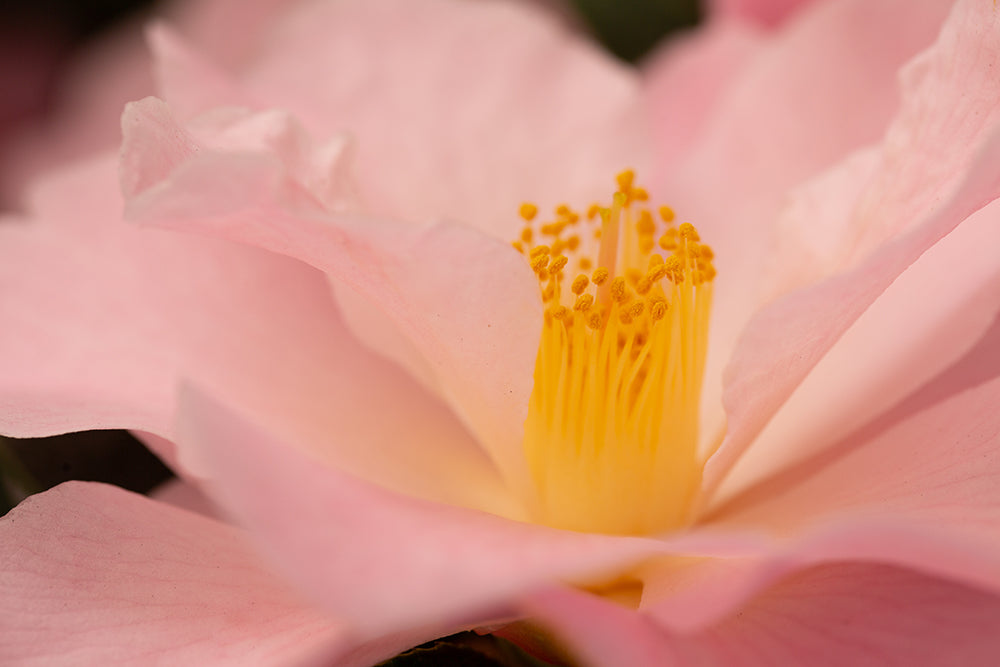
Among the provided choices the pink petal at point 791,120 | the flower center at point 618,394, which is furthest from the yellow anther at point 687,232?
the pink petal at point 791,120

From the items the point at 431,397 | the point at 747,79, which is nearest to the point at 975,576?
the point at 431,397

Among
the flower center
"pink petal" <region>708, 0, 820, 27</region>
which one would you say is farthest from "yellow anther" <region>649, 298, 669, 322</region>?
"pink petal" <region>708, 0, 820, 27</region>

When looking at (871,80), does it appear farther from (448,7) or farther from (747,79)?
(448,7)

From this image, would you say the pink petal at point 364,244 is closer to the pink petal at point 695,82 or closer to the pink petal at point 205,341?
the pink petal at point 205,341

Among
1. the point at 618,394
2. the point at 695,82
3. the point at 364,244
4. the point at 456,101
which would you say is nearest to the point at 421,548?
the point at 364,244

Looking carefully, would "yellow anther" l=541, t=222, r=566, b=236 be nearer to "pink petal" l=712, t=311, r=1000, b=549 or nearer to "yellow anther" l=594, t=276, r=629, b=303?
"yellow anther" l=594, t=276, r=629, b=303

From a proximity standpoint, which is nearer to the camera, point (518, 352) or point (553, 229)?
point (518, 352)

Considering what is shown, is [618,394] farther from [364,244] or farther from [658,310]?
[364,244]
